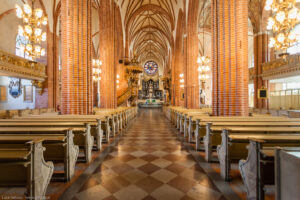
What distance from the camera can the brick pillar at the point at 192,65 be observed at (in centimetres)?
1175

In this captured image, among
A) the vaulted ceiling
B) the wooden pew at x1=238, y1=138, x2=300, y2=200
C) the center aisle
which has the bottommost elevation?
the center aisle

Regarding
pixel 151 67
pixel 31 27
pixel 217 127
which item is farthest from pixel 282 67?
pixel 151 67

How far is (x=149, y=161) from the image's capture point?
377 cm

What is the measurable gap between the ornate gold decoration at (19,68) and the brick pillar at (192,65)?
1031 centimetres

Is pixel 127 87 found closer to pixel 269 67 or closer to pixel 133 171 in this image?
pixel 269 67

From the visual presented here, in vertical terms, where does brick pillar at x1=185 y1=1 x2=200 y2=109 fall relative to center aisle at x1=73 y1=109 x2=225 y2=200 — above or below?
above

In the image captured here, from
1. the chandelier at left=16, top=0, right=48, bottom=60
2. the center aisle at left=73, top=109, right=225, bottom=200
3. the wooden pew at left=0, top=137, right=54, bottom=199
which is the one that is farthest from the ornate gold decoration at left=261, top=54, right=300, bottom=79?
the chandelier at left=16, top=0, right=48, bottom=60

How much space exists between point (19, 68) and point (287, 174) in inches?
552

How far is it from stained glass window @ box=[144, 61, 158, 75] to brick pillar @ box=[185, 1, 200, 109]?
32.1 m

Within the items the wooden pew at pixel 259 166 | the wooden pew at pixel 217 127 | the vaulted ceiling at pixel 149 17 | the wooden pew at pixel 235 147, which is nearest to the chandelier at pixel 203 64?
the vaulted ceiling at pixel 149 17

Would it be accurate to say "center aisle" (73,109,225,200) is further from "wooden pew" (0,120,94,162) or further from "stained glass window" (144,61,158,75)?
"stained glass window" (144,61,158,75)

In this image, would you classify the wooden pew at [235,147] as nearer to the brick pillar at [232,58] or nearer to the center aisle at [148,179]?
the center aisle at [148,179]

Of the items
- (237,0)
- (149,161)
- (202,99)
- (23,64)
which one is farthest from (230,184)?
(202,99)

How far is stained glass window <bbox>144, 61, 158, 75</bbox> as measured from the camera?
4422cm
